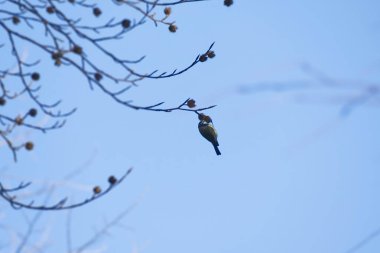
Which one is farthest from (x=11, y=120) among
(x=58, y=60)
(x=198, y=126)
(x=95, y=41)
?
(x=198, y=126)

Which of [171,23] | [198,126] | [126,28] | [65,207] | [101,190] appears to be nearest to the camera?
[65,207]

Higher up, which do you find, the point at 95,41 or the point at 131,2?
the point at 131,2

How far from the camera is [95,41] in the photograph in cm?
297

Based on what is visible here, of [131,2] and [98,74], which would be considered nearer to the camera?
[98,74]

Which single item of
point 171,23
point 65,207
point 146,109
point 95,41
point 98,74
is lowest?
point 65,207

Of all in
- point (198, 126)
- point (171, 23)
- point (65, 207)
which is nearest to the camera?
point (65, 207)

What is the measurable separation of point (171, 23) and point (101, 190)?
1.34 m

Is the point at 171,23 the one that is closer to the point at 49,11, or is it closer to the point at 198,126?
the point at 49,11

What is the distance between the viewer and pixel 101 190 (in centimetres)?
282

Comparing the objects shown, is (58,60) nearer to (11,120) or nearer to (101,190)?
(11,120)

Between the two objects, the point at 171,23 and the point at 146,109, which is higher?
the point at 171,23

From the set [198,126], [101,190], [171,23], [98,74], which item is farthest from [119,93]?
[198,126]

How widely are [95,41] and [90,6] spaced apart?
1.21 ft

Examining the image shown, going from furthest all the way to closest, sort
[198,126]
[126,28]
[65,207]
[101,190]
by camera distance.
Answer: [198,126] → [126,28] → [101,190] → [65,207]
